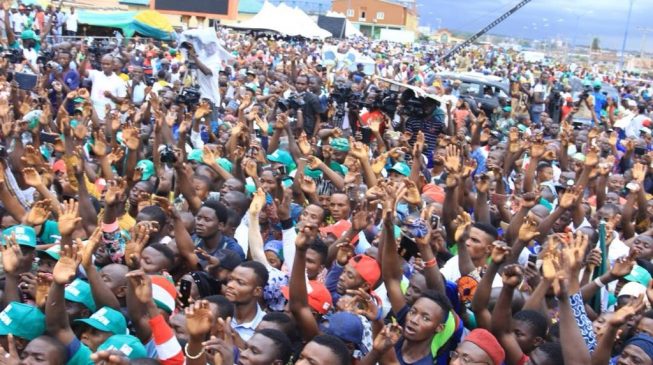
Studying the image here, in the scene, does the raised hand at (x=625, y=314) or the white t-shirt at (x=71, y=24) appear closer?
the raised hand at (x=625, y=314)

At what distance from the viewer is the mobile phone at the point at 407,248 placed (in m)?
4.17

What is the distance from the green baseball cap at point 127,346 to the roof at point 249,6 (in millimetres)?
40380

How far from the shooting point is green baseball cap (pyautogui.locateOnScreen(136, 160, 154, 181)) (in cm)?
616

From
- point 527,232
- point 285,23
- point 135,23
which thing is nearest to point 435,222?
point 527,232

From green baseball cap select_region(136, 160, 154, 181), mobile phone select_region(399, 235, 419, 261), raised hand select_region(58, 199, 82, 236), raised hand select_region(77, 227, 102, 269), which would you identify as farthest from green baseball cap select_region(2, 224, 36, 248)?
mobile phone select_region(399, 235, 419, 261)

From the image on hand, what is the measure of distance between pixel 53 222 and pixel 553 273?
3074mm

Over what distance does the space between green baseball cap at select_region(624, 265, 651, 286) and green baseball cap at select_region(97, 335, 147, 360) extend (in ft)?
9.27

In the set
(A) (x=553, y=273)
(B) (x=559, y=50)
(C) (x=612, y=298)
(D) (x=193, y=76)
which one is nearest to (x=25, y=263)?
(A) (x=553, y=273)

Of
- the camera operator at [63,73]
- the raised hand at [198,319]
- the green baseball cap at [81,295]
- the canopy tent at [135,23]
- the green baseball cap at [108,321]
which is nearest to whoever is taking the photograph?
the raised hand at [198,319]

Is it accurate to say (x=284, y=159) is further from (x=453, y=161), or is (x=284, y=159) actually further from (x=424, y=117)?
(x=424, y=117)

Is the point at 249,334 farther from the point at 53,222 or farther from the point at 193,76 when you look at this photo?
the point at 193,76

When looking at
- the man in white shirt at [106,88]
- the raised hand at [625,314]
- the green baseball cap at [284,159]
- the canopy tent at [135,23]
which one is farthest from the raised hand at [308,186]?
the canopy tent at [135,23]

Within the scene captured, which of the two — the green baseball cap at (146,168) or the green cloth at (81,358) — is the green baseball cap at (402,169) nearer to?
the green baseball cap at (146,168)

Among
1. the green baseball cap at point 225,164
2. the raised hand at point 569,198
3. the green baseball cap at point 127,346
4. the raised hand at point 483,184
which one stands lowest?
the green baseball cap at point 127,346
